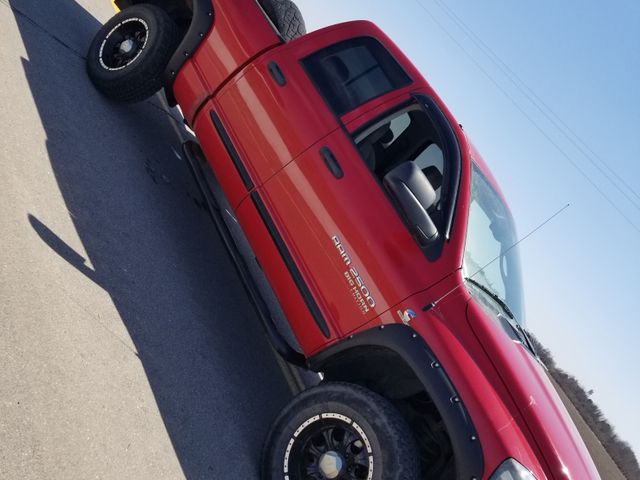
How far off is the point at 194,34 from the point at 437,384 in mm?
3304

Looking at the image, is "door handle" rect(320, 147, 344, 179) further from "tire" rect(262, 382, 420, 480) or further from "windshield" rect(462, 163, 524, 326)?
"tire" rect(262, 382, 420, 480)

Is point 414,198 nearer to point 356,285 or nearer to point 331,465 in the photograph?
point 356,285

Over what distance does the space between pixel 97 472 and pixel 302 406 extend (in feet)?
4.23

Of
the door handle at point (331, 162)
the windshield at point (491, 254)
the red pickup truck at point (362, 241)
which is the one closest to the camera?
the red pickup truck at point (362, 241)

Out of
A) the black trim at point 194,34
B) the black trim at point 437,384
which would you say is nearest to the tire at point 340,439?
the black trim at point 437,384

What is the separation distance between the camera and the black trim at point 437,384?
3.40 metres

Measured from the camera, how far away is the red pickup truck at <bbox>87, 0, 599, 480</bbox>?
357 centimetres

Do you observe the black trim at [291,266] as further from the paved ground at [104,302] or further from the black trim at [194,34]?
the black trim at [194,34]

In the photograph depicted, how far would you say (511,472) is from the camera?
10.8 feet

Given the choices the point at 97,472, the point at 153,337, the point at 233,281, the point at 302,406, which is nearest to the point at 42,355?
the point at 97,472

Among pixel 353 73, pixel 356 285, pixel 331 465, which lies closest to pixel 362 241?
pixel 356 285

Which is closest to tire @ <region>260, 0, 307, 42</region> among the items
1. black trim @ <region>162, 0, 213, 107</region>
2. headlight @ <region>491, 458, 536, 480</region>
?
black trim @ <region>162, 0, 213, 107</region>

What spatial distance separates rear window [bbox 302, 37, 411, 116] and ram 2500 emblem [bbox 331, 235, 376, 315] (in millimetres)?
1066

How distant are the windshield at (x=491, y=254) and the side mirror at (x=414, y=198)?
0.33 metres
